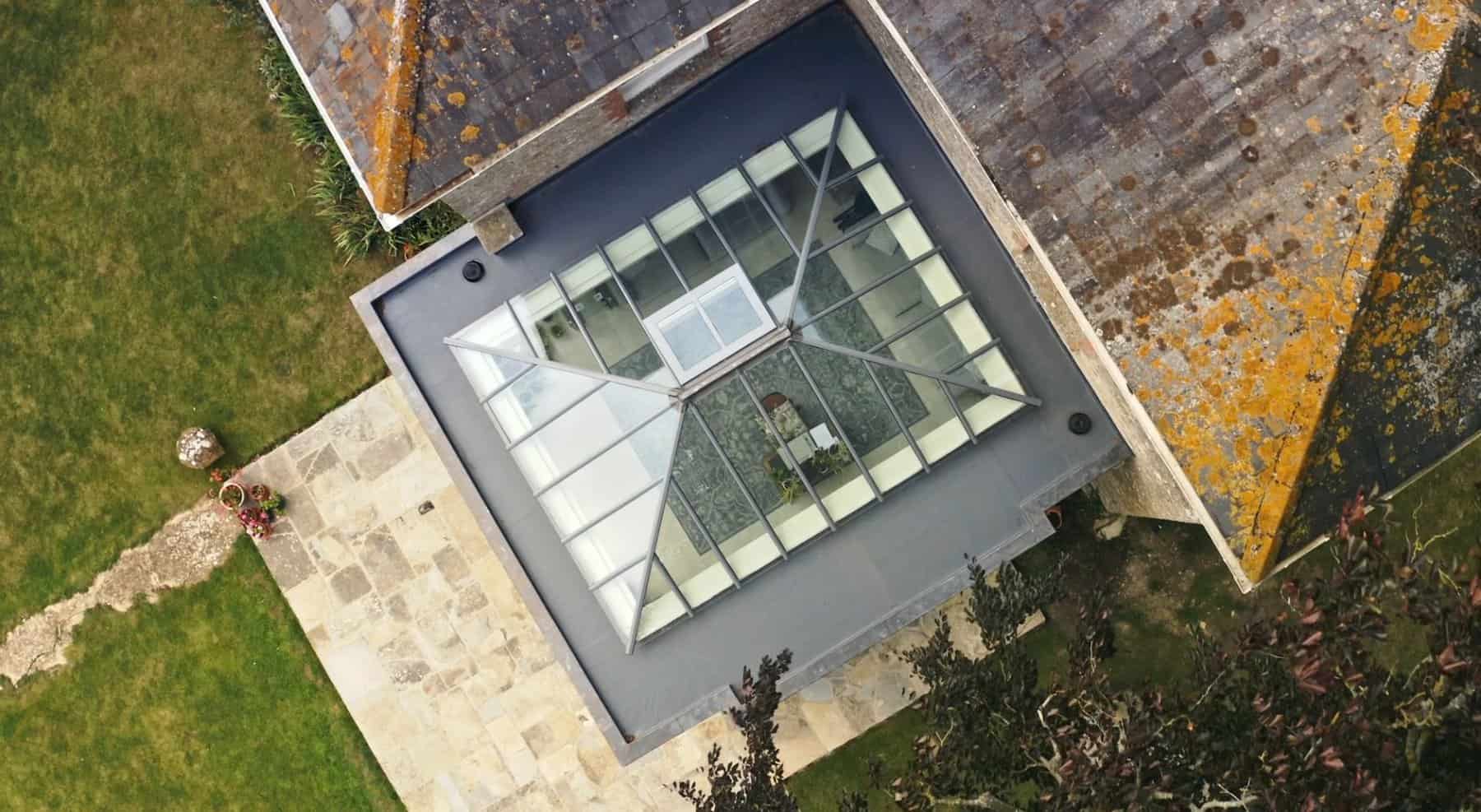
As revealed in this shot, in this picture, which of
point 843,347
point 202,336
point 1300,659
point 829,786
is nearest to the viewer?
point 1300,659

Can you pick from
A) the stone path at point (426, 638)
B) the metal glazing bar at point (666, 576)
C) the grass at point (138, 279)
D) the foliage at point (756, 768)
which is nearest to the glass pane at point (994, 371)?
the foliage at point (756, 768)

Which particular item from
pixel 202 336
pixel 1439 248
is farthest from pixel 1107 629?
pixel 202 336

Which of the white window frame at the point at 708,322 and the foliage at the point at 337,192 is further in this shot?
the foliage at the point at 337,192

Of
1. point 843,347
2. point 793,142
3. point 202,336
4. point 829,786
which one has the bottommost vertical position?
point 829,786

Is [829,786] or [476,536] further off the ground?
[476,536]

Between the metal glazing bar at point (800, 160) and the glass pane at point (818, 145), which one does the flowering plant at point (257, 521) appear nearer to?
the metal glazing bar at point (800, 160)

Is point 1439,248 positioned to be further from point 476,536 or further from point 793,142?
point 476,536

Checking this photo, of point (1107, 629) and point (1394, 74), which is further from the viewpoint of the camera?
point (1107, 629)
